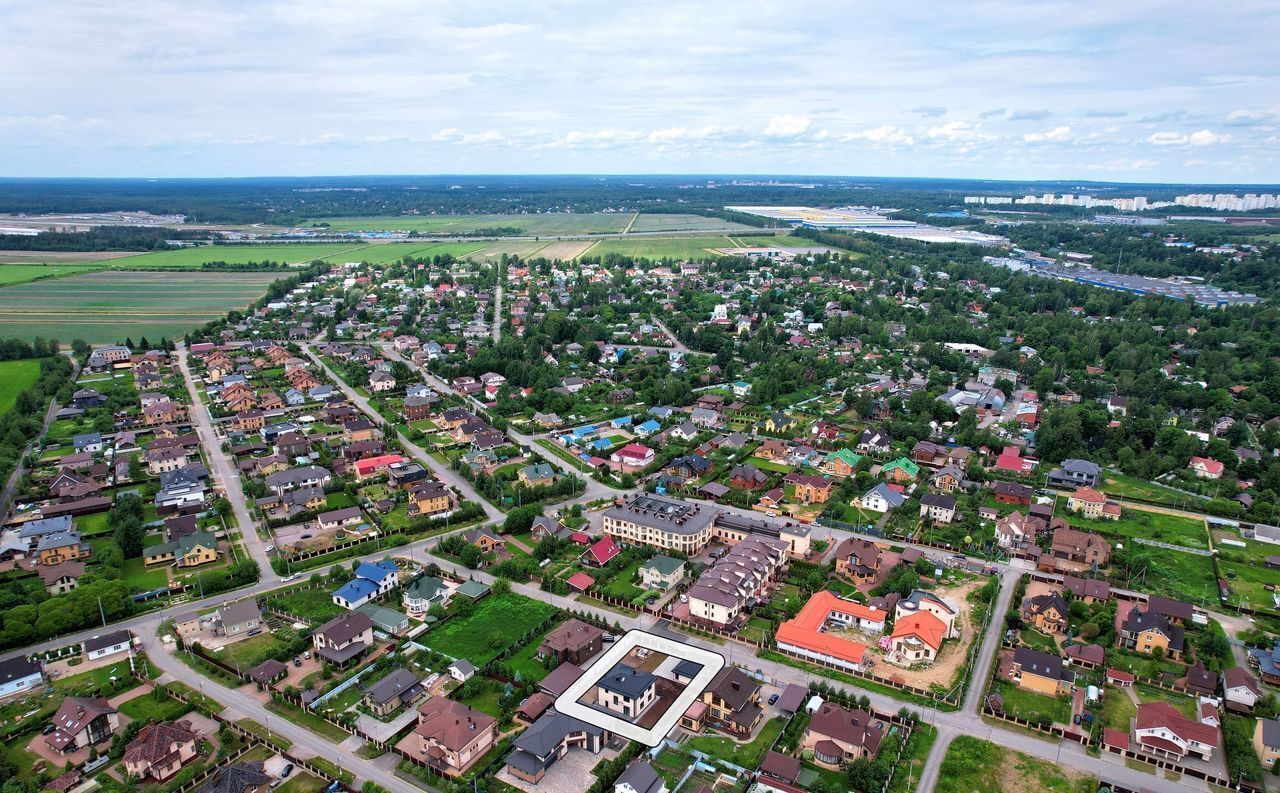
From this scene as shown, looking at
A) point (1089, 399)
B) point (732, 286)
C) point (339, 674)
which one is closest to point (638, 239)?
point (732, 286)

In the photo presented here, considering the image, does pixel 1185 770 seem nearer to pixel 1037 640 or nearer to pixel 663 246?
pixel 1037 640

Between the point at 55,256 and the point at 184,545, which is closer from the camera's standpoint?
the point at 184,545

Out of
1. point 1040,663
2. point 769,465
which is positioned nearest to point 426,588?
point 769,465

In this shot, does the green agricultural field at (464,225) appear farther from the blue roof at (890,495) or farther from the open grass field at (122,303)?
the blue roof at (890,495)

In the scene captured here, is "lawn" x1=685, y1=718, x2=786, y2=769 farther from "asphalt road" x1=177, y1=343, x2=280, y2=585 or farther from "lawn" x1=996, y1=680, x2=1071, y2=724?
"asphalt road" x1=177, y1=343, x2=280, y2=585

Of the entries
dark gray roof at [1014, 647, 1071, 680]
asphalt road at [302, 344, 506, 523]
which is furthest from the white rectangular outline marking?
asphalt road at [302, 344, 506, 523]

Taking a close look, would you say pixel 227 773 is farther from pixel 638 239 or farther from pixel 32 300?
pixel 638 239

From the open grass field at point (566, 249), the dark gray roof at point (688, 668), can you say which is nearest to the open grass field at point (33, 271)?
the open grass field at point (566, 249)
